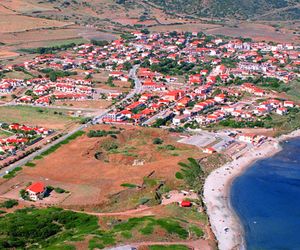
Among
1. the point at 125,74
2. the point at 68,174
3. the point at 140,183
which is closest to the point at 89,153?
the point at 68,174

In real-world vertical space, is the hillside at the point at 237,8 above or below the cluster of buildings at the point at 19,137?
above

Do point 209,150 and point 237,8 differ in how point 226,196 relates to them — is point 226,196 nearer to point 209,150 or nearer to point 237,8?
point 209,150

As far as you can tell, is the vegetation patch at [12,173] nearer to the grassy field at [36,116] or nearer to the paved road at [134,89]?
the grassy field at [36,116]

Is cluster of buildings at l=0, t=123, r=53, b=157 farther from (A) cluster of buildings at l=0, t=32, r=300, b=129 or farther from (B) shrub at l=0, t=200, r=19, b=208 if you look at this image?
(B) shrub at l=0, t=200, r=19, b=208

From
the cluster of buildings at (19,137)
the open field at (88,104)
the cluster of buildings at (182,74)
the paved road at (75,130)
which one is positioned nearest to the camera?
the paved road at (75,130)

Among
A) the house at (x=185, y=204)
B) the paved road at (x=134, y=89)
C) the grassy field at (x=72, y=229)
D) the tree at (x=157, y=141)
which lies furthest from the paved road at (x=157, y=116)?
the grassy field at (x=72, y=229)

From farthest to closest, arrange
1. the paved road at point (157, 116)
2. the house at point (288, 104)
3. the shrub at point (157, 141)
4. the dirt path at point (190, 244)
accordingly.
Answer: the house at point (288, 104) < the paved road at point (157, 116) < the shrub at point (157, 141) < the dirt path at point (190, 244)

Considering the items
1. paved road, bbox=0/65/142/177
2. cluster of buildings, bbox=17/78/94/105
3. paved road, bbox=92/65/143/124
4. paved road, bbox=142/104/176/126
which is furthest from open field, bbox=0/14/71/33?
paved road, bbox=142/104/176/126

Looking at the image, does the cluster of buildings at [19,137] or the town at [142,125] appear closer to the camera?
the town at [142,125]
